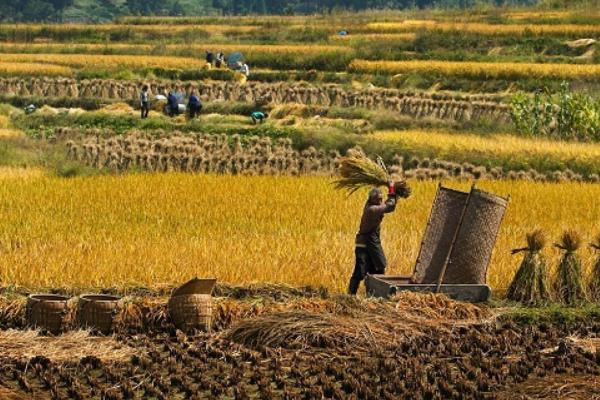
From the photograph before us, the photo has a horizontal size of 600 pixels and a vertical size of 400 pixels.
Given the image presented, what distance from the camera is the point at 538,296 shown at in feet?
39.8

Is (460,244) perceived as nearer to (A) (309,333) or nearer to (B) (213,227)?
(A) (309,333)

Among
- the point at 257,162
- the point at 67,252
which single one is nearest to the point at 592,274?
the point at 67,252

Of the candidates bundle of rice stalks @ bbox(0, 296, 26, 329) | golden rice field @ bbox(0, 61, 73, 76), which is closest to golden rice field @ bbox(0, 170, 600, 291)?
bundle of rice stalks @ bbox(0, 296, 26, 329)

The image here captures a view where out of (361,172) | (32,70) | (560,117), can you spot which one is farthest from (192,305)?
(32,70)

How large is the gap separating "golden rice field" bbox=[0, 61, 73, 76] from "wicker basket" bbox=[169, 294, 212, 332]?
105 feet

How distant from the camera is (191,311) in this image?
1062 centimetres

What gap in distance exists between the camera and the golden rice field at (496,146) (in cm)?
2366

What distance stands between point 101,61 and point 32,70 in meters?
3.95

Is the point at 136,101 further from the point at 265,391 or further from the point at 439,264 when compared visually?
the point at 265,391

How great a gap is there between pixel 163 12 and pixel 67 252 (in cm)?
11222

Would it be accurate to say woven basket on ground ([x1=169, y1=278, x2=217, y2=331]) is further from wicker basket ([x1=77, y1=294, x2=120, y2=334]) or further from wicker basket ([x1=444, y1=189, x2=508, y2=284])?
wicker basket ([x1=444, y1=189, x2=508, y2=284])

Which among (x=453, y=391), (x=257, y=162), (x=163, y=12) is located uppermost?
(x=453, y=391)

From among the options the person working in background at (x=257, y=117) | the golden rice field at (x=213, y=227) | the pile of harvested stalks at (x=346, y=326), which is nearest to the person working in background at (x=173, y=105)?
the person working in background at (x=257, y=117)

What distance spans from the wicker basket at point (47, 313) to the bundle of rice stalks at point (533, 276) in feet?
12.7
